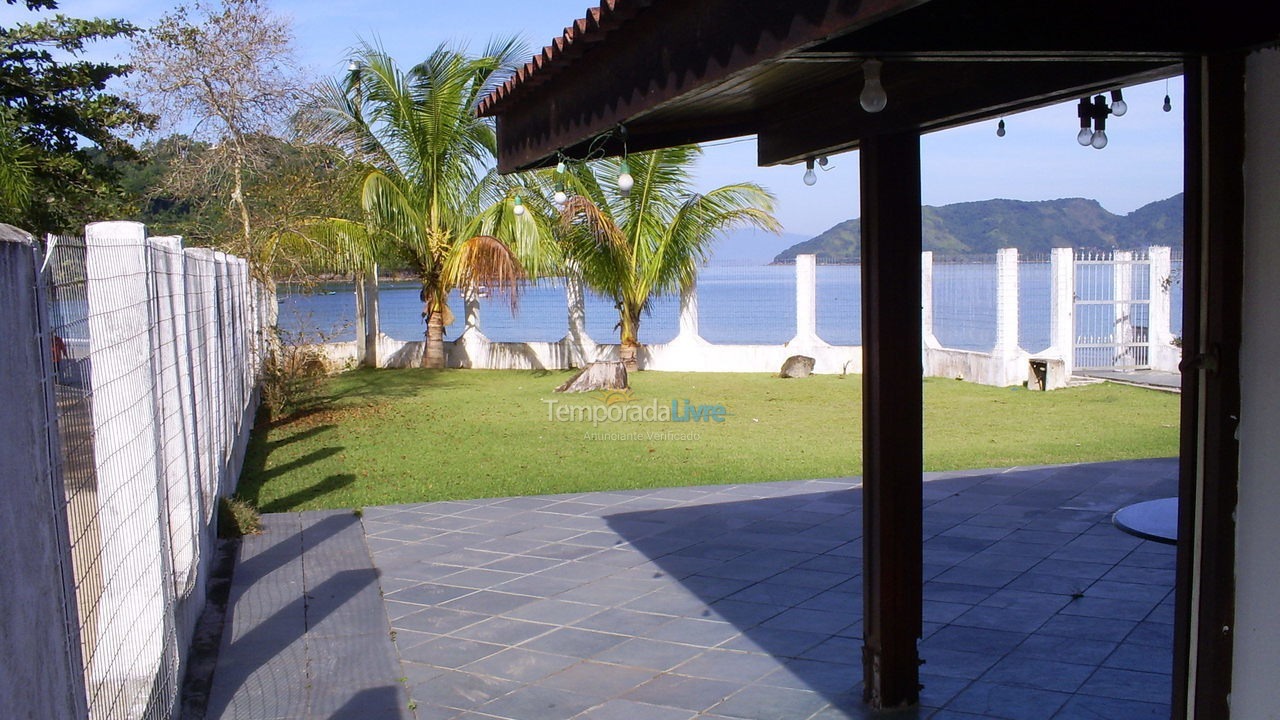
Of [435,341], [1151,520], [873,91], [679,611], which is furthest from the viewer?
[435,341]

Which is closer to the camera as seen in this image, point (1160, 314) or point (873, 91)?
point (873, 91)

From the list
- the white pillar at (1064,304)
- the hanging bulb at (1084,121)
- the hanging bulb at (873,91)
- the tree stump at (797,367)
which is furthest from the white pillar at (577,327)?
the hanging bulb at (873,91)

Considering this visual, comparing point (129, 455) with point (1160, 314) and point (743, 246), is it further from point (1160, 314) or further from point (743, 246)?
point (743, 246)

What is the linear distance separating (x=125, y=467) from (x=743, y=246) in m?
18.4

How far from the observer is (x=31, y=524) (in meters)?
2.10

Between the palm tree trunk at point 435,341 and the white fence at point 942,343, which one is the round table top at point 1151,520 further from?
the palm tree trunk at point 435,341

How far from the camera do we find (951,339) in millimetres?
18828

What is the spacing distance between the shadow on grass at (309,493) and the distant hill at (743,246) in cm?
1055

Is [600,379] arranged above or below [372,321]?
below

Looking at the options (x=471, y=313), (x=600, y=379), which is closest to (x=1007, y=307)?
(x=600, y=379)

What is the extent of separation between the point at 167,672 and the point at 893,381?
320 centimetres

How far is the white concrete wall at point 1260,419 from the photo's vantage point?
9.12ft

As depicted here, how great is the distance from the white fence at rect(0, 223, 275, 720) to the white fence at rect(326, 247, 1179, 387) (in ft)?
36.3

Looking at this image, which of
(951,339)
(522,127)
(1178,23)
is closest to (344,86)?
(951,339)
